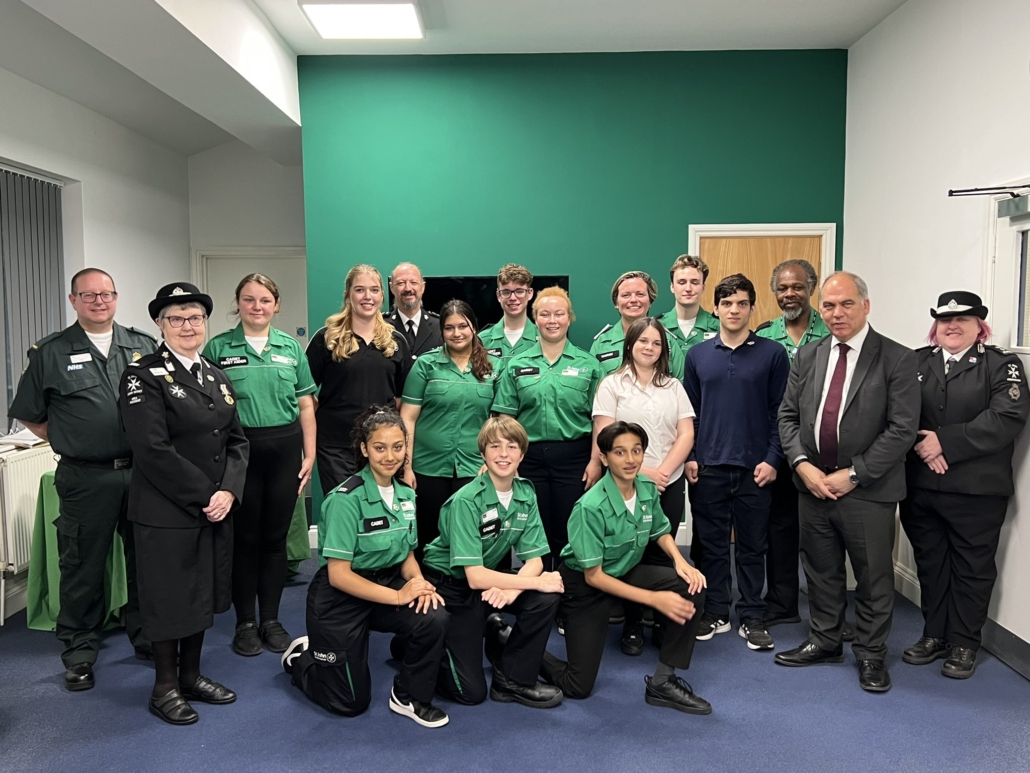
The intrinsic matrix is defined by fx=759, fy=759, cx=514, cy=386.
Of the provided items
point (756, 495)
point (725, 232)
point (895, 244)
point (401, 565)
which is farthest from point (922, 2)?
point (401, 565)

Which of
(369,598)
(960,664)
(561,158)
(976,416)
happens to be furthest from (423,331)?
(960,664)

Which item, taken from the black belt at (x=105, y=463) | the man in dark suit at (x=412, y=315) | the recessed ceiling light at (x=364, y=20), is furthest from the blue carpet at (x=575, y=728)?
the recessed ceiling light at (x=364, y=20)

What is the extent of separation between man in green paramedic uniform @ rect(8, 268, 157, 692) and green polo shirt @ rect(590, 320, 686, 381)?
7.10 feet

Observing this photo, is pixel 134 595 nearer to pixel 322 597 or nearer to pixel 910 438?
pixel 322 597

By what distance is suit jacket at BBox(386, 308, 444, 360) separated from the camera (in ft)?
13.4

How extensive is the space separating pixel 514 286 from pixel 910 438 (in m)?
1.86

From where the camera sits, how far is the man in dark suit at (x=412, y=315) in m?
4.03

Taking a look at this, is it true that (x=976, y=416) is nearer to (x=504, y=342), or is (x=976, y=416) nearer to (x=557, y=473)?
(x=557, y=473)

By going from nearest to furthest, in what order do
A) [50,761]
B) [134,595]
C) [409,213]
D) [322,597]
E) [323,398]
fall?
1. [50,761]
2. [322,597]
3. [134,595]
4. [323,398]
5. [409,213]

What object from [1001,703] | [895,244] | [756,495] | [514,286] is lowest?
[1001,703]

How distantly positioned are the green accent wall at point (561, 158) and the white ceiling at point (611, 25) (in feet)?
0.43

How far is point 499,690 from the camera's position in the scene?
2.93 metres

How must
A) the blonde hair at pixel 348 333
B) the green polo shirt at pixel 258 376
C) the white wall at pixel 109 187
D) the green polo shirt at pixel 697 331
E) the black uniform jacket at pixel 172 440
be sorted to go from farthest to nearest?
the white wall at pixel 109 187 < the green polo shirt at pixel 697 331 < the blonde hair at pixel 348 333 < the green polo shirt at pixel 258 376 < the black uniform jacket at pixel 172 440

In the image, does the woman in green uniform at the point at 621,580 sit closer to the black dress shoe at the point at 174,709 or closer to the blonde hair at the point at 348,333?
the blonde hair at the point at 348,333
